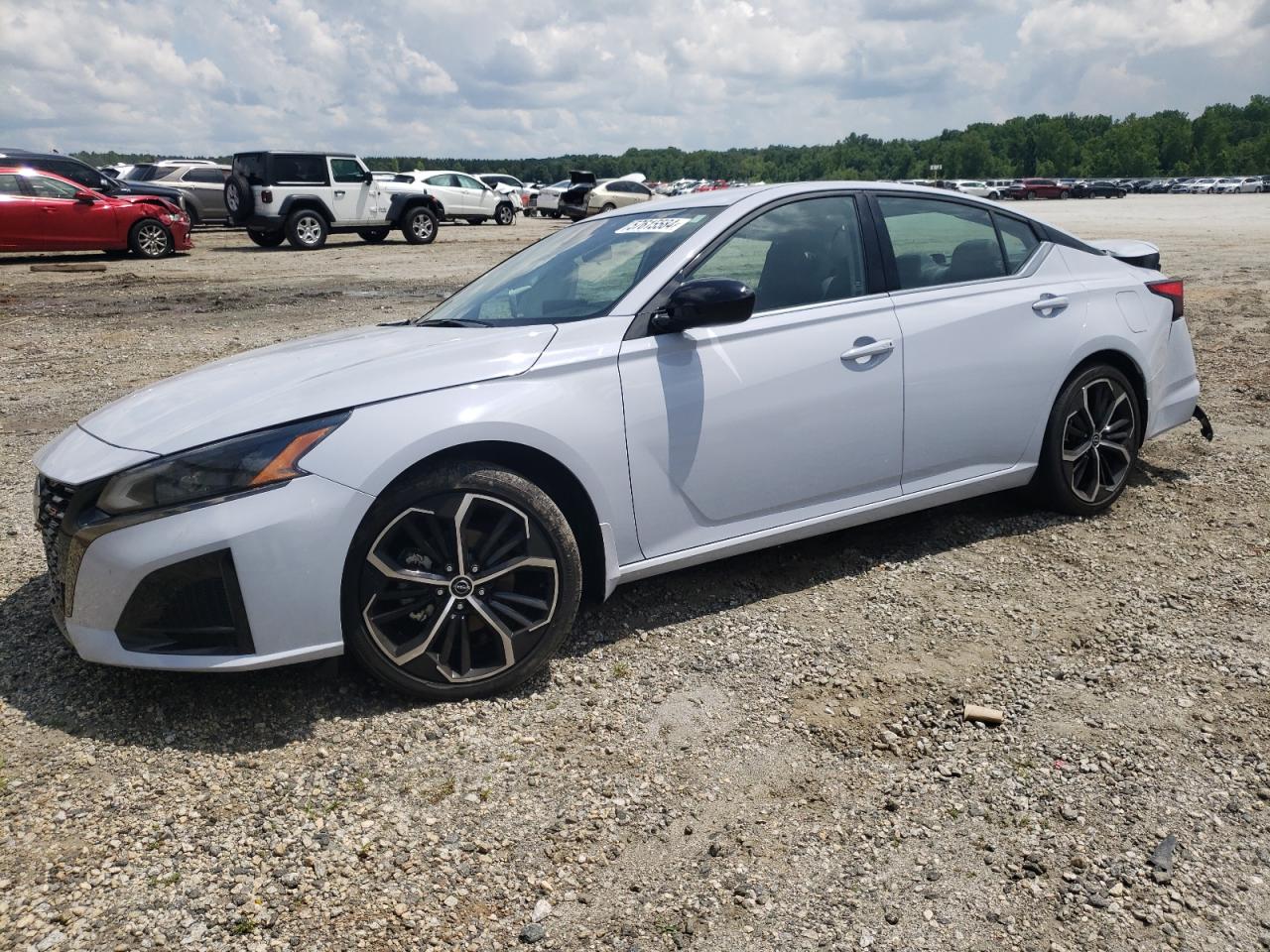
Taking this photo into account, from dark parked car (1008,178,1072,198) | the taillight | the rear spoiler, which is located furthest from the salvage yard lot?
dark parked car (1008,178,1072,198)

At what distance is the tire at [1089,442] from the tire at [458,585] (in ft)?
8.16

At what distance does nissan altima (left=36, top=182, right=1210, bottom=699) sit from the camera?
3.08 m

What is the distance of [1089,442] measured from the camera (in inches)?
192

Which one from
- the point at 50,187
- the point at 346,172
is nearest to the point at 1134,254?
the point at 50,187

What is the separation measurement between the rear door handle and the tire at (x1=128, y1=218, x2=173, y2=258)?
18.0 metres

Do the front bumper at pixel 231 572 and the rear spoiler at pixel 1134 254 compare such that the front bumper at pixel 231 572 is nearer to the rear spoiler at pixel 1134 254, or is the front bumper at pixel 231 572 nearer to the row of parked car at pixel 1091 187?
the rear spoiler at pixel 1134 254

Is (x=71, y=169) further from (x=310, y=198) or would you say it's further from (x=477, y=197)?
(x=477, y=197)

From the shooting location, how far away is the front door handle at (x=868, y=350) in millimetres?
4047

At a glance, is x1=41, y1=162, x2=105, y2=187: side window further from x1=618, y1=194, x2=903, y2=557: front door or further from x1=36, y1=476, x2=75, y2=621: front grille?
x1=618, y1=194, x2=903, y2=557: front door

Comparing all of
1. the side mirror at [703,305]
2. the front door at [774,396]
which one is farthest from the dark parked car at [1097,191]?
the side mirror at [703,305]

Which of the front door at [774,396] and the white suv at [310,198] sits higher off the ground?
the white suv at [310,198]

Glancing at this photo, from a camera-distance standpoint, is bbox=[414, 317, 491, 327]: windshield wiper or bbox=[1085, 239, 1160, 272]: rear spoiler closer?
bbox=[414, 317, 491, 327]: windshield wiper

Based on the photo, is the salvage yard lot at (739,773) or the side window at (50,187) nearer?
the salvage yard lot at (739,773)

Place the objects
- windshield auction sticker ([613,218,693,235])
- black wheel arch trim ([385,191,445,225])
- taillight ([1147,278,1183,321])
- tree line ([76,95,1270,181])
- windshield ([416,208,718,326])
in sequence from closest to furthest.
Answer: windshield ([416,208,718,326]) → windshield auction sticker ([613,218,693,235]) → taillight ([1147,278,1183,321]) → black wheel arch trim ([385,191,445,225]) → tree line ([76,95,1270,181])
